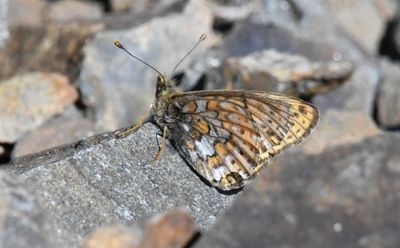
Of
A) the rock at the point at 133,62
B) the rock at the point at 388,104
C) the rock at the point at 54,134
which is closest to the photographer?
the rock at the point at 54,134

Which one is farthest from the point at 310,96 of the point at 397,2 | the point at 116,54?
the point at 397,2

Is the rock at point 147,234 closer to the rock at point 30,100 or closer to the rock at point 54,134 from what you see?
the rock at point 54,134

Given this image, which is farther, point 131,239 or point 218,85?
point 218,85

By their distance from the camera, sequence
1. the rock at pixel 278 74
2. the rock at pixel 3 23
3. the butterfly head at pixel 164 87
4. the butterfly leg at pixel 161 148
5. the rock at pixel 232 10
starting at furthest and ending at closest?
the rock at pixel 232 10 → the rock at pixel 3 23 → the rock at pixel 278 74 → the butterfly head at pixel 164 87 → the butterfly leg at pixel 161 148

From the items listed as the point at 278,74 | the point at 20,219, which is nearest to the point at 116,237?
the point at 20,219

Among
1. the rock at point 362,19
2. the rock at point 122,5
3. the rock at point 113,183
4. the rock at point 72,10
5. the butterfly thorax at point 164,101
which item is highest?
the rock at point 113,183

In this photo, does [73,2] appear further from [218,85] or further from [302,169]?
[302,169]

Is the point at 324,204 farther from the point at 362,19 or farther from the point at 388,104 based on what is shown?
the point at 362,19

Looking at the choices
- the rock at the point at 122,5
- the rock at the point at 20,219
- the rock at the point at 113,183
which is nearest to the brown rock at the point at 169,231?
the rock at the point at 20,219
